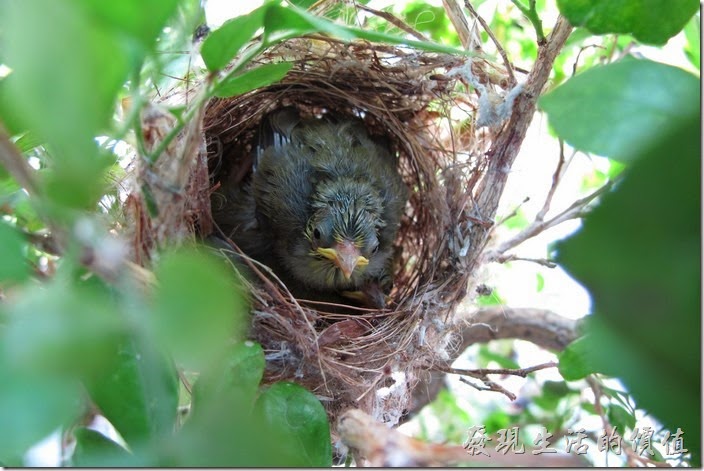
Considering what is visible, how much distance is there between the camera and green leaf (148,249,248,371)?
0.31m

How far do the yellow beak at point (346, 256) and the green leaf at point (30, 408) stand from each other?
1056 millimetres

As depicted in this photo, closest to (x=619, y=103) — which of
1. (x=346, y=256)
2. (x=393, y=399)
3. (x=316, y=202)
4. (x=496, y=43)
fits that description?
(x=496, y=43)

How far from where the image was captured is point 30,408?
0.36 metres

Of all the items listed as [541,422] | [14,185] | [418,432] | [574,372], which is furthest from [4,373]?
[418,432]

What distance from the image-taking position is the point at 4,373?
0.38m

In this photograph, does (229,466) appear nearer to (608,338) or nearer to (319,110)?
(608,338)

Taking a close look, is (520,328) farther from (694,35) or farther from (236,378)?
(236,378)

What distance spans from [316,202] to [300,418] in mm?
886

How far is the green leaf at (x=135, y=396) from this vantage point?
55 centimetres

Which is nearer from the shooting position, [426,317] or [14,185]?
[14,185]

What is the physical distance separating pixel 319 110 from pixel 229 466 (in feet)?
4.91

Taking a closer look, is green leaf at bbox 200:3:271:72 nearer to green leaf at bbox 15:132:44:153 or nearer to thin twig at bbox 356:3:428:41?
green leaf at bbox 15:132:44:153

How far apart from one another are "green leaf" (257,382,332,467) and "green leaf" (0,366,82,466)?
0.32 meters

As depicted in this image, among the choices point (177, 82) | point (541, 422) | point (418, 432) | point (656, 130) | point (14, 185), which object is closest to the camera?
point (656, 130)
